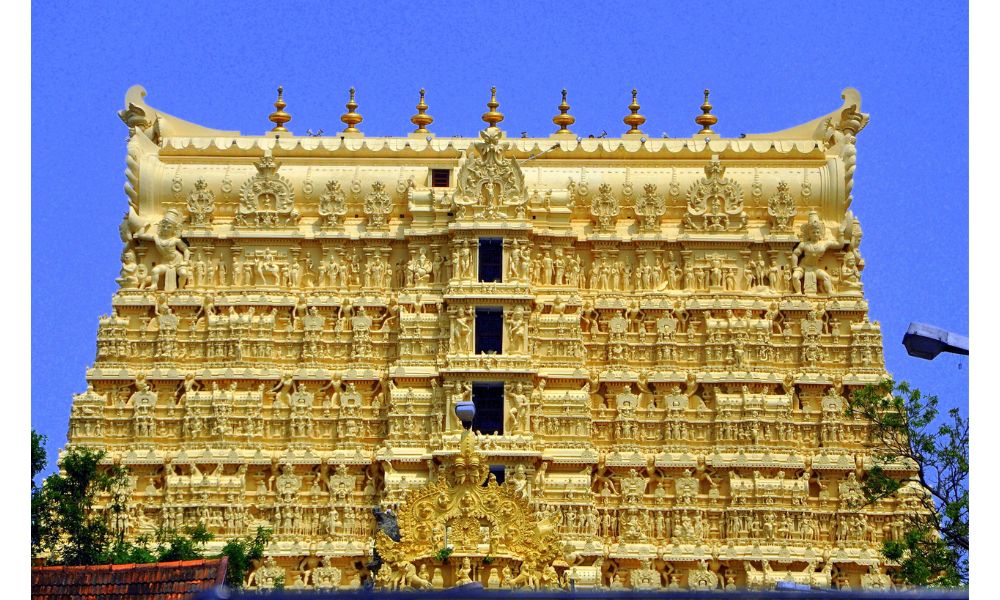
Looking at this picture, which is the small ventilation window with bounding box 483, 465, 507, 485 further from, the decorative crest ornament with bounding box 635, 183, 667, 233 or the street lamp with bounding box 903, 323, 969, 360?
the street lamp with bounding box 903, 323, 969, 360

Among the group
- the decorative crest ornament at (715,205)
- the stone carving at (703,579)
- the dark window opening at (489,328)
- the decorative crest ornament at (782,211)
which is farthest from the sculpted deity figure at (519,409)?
the decorative crest ornament at (782,211)

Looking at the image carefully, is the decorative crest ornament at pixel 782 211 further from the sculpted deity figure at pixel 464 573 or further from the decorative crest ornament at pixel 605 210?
the sculpted deity figure at pixel 464 573

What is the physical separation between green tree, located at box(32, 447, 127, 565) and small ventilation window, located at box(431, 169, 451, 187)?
1775cm

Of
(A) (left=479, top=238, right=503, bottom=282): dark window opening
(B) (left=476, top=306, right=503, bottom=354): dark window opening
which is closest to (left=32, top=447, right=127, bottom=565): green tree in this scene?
(B) (left=476, top=306, right=503, bottom=354): dark window opening

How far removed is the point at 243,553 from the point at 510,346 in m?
13.1

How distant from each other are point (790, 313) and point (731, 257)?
3.31 metres

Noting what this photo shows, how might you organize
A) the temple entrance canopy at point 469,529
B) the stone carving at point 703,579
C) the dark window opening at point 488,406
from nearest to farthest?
1. the temple entrance canopy at point 469,529
2. the stone carving at point 703,579
3. the dark window opening at point 488,406

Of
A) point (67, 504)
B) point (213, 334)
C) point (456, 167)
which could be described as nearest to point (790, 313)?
point (456, 167)

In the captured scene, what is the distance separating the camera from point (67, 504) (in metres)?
92.4

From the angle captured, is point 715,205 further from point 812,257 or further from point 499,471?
point 499,471

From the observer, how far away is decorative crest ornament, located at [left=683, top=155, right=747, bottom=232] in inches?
3927

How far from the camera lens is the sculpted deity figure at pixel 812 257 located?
9944cm

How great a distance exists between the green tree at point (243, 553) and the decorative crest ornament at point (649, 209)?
1943cm

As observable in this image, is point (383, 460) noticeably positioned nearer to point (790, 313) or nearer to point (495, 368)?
point (495, 368)
